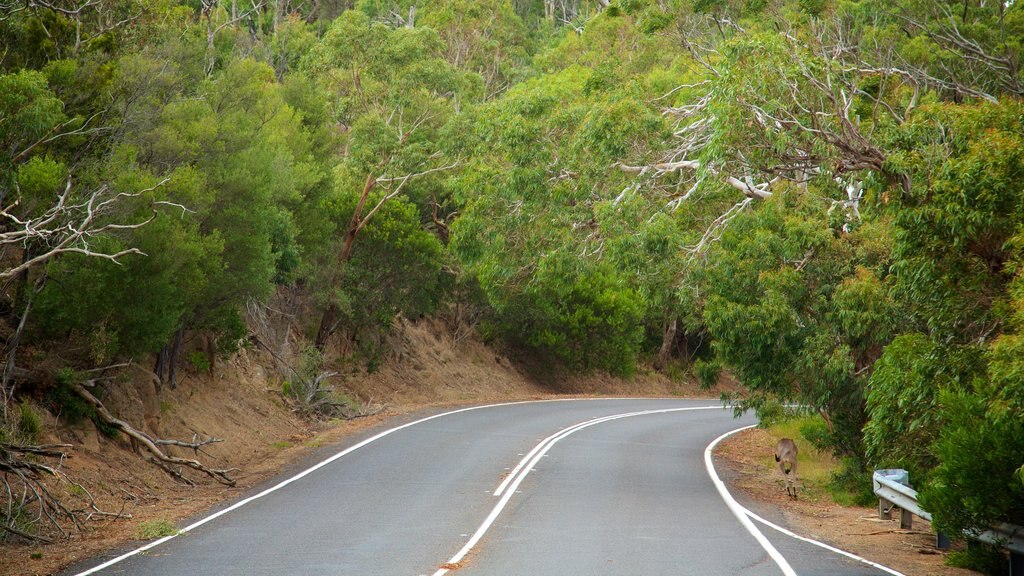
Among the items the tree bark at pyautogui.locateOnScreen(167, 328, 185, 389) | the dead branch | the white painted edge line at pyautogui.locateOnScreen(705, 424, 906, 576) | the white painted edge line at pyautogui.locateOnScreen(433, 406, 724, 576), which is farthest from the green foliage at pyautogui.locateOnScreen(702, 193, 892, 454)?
the tree bark at pyautogui.locateOnScreen(167, 328, 185, 389)

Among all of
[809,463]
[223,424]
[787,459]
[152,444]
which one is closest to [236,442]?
[223,424]

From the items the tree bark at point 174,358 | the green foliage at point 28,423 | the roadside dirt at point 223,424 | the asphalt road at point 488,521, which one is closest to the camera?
the asphalt road at point 488,521

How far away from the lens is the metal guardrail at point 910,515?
10.3 m

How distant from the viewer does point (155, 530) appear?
41.9ft

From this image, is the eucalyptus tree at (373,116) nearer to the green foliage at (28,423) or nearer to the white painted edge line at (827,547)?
the green foliage at (28,423)

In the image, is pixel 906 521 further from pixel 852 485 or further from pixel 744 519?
pixel 852 485

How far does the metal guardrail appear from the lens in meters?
10.3

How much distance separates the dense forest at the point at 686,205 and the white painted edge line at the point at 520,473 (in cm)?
383

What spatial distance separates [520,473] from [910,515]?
692cm

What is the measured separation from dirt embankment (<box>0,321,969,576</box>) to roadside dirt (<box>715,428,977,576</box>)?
3 cm

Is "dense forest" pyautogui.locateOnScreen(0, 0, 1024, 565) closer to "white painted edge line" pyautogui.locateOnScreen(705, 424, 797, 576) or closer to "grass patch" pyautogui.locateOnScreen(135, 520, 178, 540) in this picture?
"grass patch" pyautogui.locateOnScreen(135, 520, 178, 540)

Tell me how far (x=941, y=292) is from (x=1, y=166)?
1242 centimetres

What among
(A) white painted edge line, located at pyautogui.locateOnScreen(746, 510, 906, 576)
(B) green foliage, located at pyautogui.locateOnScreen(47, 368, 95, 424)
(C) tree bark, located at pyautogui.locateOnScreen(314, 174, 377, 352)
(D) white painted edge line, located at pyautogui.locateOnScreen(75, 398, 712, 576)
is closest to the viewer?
(D) white painted edge line, located at pyautogui.locateOnScreen(75, 398, 712, 576)

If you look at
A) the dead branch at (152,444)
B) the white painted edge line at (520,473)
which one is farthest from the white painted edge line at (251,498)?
the white painted edge line at (520,473)
